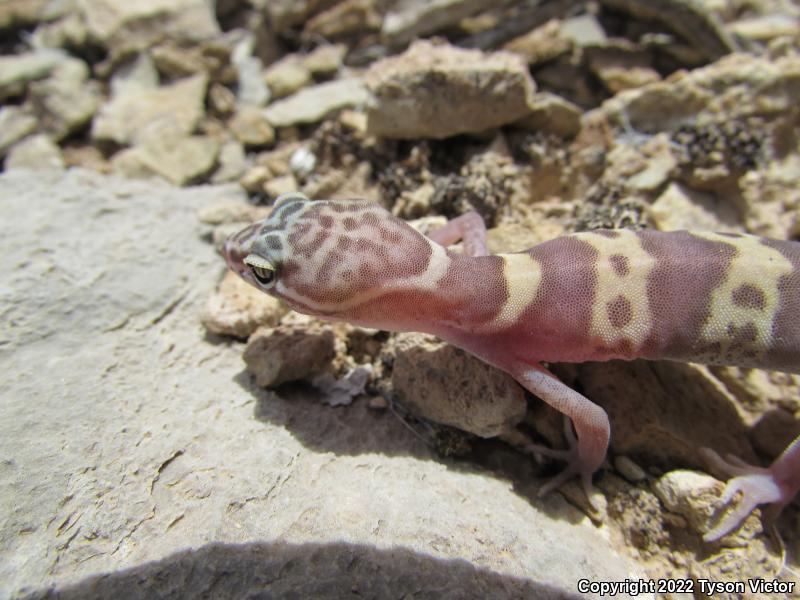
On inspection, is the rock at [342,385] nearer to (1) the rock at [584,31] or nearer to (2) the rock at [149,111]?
(2) the rock at [149,111]

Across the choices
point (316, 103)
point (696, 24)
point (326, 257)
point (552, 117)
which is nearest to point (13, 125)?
point (316, 103)

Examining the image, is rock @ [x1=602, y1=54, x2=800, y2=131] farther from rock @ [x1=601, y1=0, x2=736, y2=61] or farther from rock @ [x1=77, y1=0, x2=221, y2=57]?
rock @ [x1=77, y1=0, x2=221, y2=57]

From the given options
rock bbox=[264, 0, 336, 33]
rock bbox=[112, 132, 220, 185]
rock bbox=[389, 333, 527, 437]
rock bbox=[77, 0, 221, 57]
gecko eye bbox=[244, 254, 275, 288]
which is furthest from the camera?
rock bbox=[264, 0, 336, 33]

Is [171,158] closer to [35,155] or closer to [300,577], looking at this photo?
[35,155]

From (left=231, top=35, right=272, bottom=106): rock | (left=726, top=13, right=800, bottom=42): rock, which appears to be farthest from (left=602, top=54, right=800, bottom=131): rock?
(left=231, top=35, right=272, bottom=106): rock

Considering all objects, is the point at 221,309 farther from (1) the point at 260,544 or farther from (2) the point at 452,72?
(2) the point at 452,72
